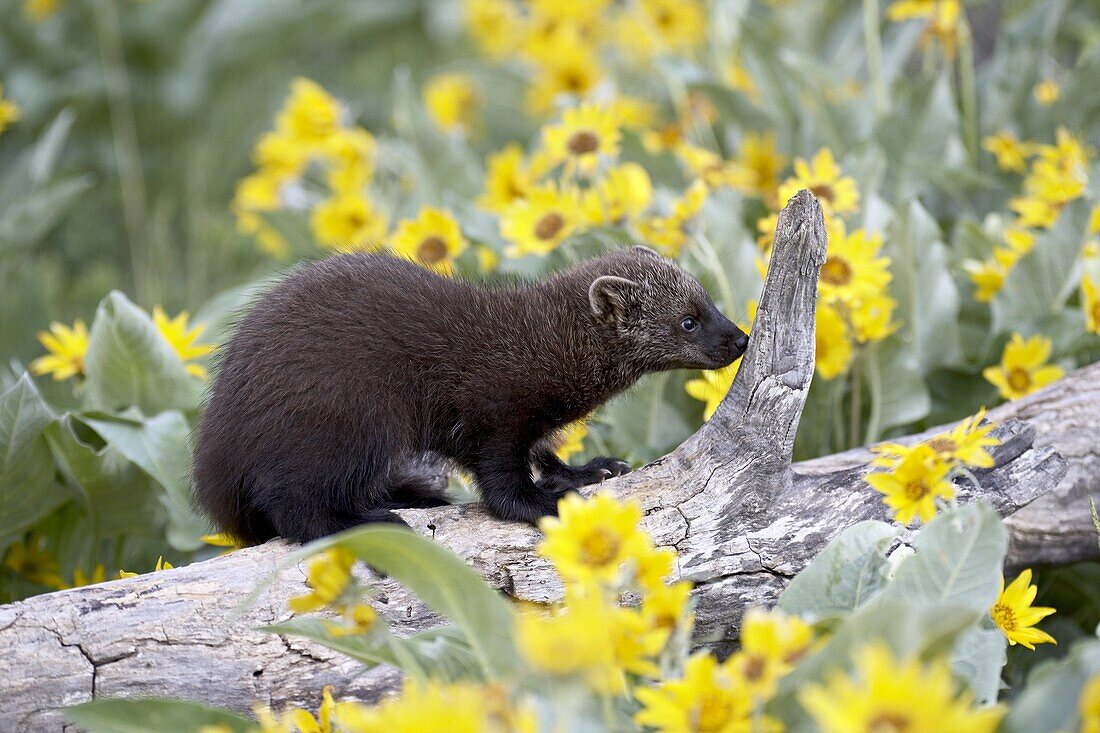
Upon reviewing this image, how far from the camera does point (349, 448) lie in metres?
2.71

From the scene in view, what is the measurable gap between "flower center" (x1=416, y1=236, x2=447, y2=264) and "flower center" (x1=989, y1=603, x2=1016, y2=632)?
221cm

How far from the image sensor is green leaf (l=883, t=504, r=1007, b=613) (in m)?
2.13

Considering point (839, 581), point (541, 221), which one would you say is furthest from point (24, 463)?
point (839, 581)

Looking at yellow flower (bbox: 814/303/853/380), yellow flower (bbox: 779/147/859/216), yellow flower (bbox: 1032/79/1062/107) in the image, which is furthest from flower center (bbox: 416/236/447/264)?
yellow flower (bbox: 1032/79/1062/107)

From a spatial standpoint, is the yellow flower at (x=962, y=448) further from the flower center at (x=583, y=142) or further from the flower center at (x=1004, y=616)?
the flower center at (x=583, y=142)

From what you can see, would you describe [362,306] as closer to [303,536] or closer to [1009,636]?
[303,536]

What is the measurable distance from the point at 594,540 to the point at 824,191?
2.17 meters

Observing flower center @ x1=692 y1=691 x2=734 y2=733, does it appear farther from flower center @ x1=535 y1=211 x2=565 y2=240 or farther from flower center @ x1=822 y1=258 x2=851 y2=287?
flower center @ x1=535 y1=211 x2=565 y2=240

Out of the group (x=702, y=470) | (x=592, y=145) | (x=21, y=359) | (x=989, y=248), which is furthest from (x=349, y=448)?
(x=21, y=359)

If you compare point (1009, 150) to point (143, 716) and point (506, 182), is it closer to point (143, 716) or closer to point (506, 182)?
point (506, 182)

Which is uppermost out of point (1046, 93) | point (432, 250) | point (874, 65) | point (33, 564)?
point (874, 65)

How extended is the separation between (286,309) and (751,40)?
304 centimetres

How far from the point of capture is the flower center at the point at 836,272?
11.0 ft

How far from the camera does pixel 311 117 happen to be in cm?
504
